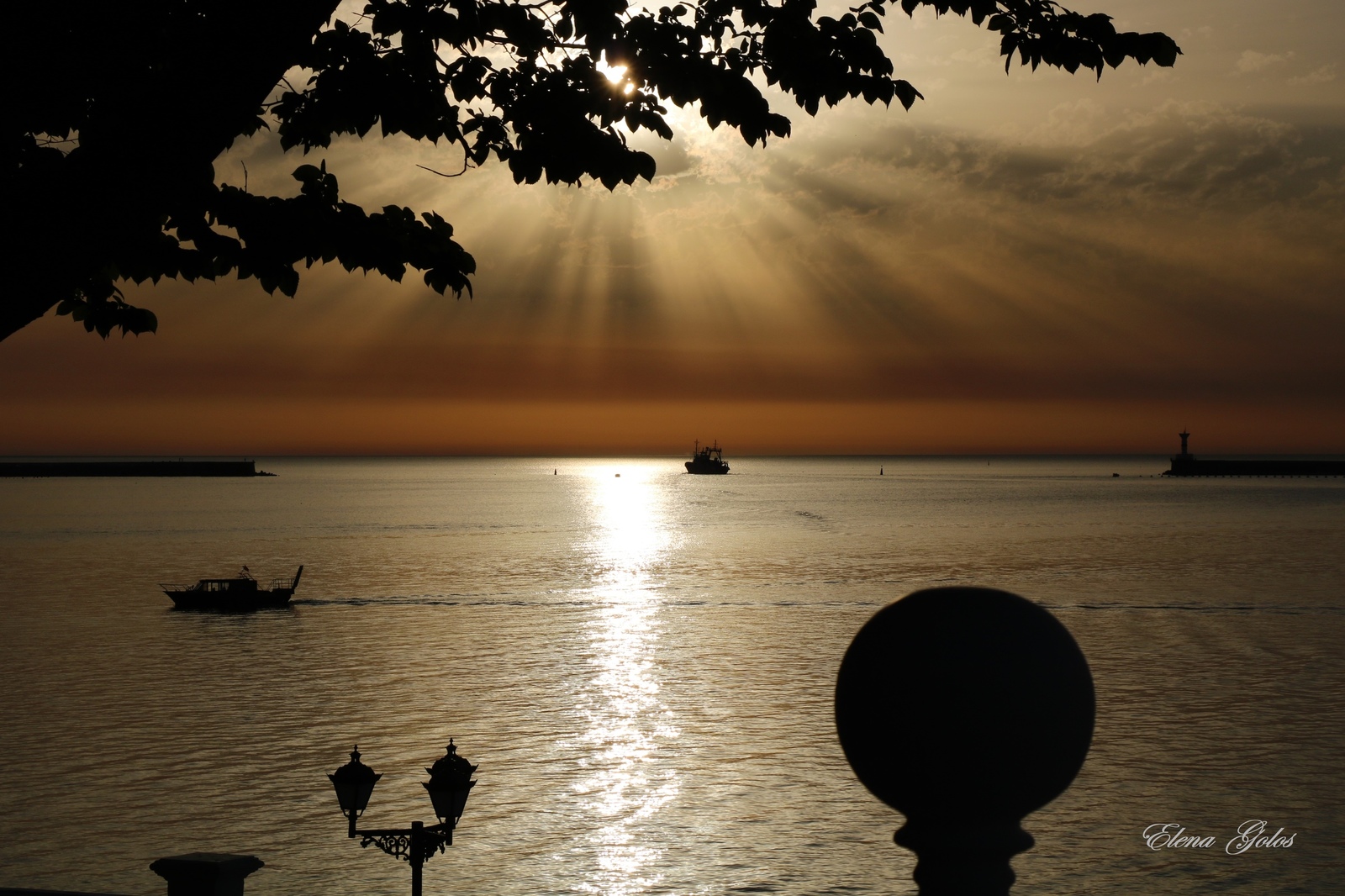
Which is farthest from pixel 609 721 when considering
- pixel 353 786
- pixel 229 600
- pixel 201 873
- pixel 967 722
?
pixel 229 600

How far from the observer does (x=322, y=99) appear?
6535 millimetres

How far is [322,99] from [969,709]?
207 inches

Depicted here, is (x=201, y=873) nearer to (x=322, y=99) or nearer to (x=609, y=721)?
(x=322, y=99)

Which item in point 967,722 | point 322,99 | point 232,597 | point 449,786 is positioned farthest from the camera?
point 232,597

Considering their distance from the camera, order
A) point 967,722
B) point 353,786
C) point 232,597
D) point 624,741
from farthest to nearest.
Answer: point 232,597 → point 624,741 → point 353,786 → point 967,722

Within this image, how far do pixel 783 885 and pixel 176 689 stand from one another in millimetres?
26340

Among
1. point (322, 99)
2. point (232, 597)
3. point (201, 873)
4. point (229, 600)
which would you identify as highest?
point (322, 99)

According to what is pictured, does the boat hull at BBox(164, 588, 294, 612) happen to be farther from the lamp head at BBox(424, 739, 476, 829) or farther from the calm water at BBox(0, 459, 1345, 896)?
the lamp head at BBox(424, 739, 476, 829)

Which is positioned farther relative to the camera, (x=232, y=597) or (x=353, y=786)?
Result: (x=232, y=597)

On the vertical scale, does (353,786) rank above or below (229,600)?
above

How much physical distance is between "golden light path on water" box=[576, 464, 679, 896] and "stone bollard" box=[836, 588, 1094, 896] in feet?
62.0

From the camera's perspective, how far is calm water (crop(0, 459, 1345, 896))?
73.7 feet

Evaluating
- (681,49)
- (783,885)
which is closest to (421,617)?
(783,885)

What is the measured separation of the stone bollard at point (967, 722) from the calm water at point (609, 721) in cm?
1893
